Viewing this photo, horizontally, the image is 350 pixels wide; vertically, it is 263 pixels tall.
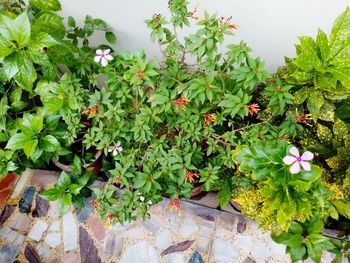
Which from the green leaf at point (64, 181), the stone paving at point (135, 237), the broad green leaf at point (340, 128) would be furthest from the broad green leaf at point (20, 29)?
the broad green leaf at point (340, 128)

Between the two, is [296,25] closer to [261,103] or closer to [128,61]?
[261,103]

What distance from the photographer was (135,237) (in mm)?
2586

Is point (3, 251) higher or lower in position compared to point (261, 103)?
lower

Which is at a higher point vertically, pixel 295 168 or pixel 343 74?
pixel 343 74

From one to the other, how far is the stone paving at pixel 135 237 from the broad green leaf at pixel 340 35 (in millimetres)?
1139

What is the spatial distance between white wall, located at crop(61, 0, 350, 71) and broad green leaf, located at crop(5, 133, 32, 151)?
32.2 inches

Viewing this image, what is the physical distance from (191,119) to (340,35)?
2.64 feet

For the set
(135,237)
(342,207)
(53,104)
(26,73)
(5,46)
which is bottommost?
(135,237)

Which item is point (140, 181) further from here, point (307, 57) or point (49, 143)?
point (307, 57)

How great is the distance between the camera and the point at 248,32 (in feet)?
7.59

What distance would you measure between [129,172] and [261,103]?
2.67 feet

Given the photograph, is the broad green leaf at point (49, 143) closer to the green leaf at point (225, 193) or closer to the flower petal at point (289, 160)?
the green leaf at point (225, 193)

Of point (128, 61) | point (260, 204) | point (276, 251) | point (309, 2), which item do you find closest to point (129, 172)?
point (128, 61)

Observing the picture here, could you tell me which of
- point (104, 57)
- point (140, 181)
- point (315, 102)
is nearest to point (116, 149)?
point (140, 181)
